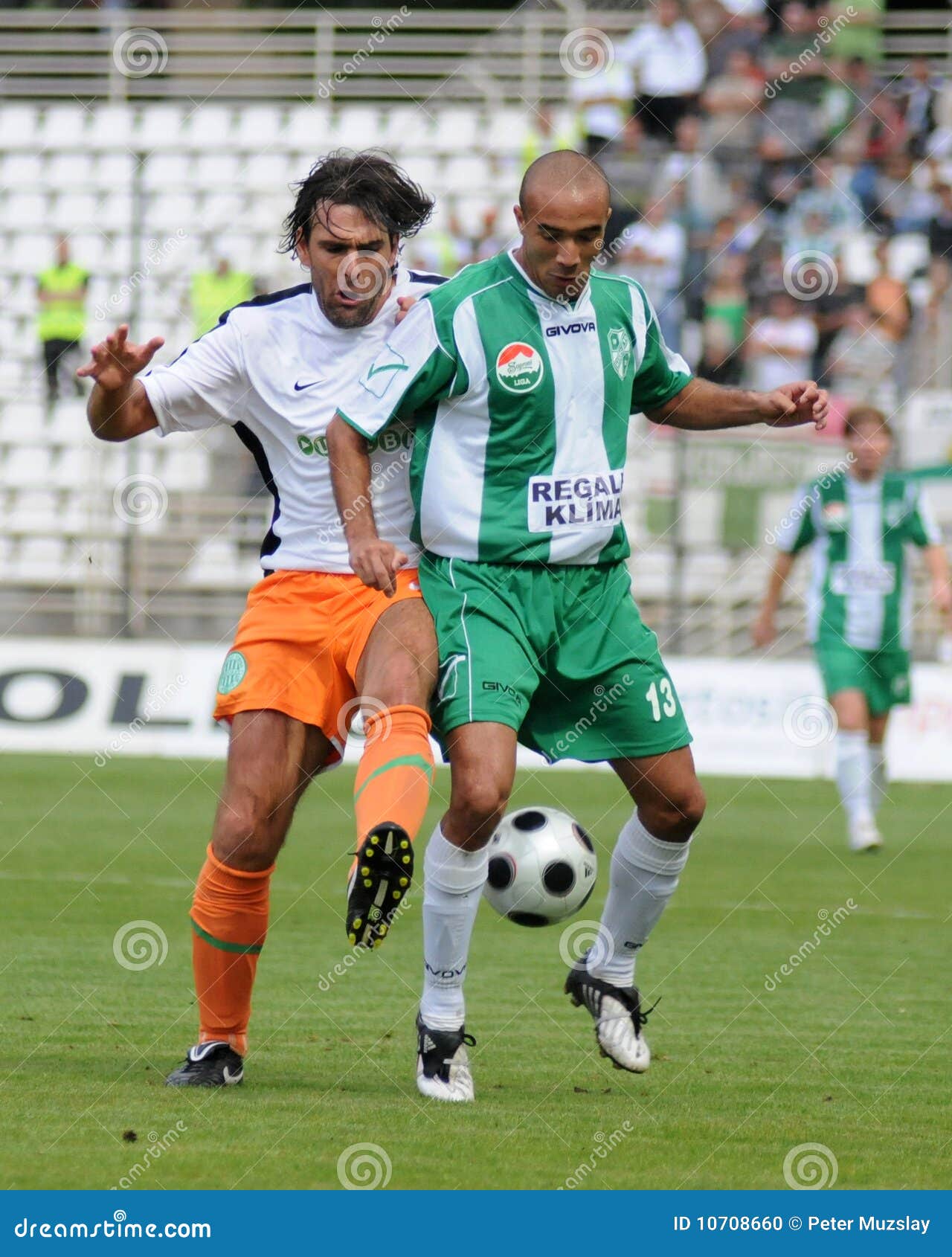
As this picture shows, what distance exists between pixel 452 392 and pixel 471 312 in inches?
8.9

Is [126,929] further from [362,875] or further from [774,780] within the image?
[774,780]

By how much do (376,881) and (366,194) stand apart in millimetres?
2010

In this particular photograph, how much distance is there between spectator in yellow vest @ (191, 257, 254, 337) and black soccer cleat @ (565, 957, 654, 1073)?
14052 millimetres

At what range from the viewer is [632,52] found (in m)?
21.1

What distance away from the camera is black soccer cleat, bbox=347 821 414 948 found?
14.6ft

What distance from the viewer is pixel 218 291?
19359mm

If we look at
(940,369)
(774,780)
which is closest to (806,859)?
(774,780)

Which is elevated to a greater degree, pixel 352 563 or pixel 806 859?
pixel 352 563

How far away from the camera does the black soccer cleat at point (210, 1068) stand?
5.29 metres
